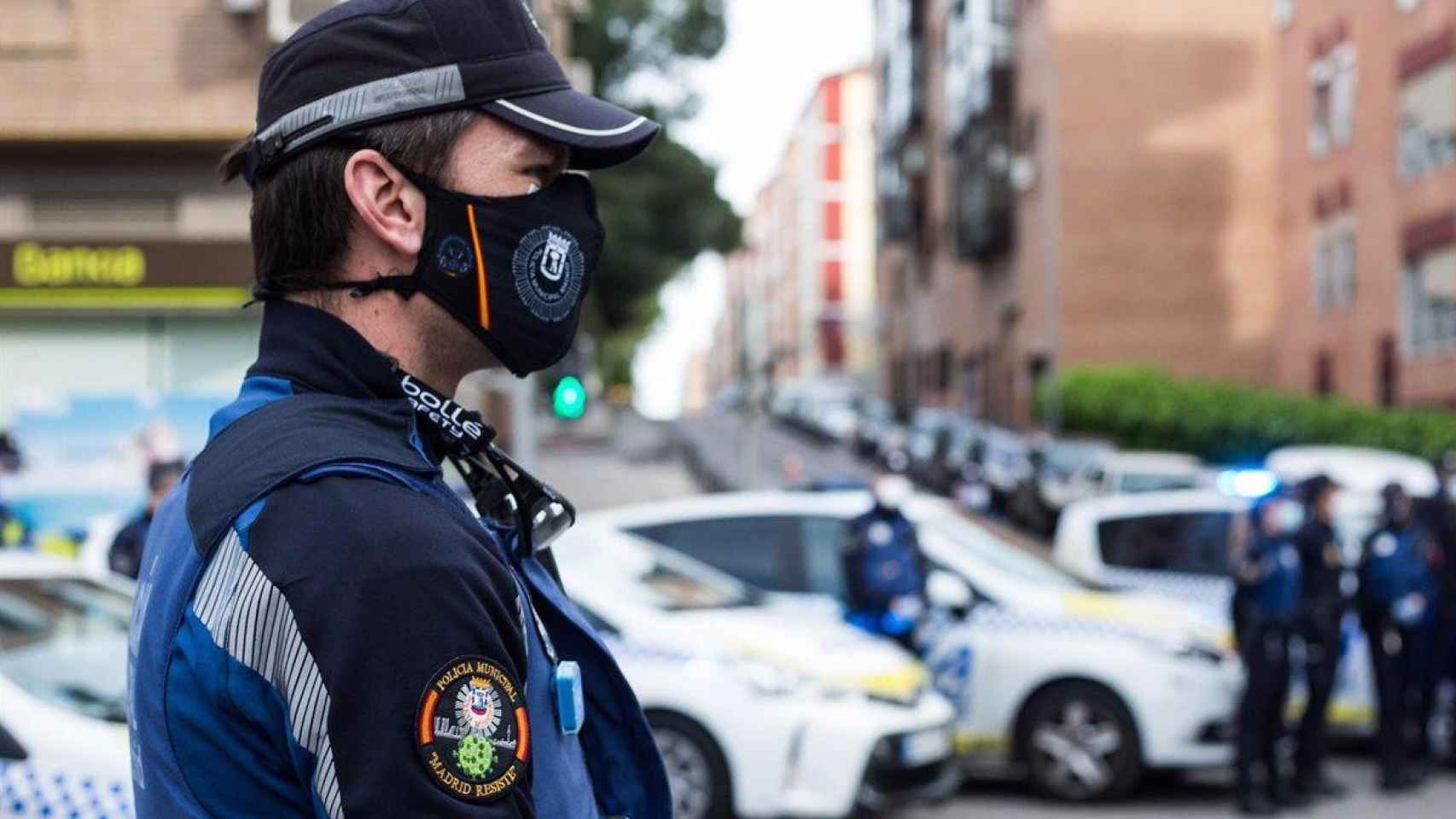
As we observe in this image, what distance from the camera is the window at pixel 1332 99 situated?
3728 centimetres

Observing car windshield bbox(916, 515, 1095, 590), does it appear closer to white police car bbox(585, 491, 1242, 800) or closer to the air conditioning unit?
white police car bbox(585, 491, 1242, 800)

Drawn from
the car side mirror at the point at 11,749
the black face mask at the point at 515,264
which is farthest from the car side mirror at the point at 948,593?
the black face mask at the point at 515,264

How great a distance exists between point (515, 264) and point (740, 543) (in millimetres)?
10028

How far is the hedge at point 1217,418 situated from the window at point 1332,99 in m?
4.97

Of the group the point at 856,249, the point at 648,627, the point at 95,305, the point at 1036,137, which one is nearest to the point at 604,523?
the point at 648,627

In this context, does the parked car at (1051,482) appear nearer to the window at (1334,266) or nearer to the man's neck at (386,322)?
the window at (1334,266)

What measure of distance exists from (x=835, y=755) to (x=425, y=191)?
7.60 m

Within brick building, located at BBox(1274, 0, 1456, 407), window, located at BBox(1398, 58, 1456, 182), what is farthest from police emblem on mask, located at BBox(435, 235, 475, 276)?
window, located at BBox(1398, 58, 1456, 182)

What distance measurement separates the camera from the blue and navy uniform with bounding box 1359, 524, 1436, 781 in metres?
11.6

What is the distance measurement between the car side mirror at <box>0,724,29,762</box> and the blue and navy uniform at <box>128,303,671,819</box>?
3736mm

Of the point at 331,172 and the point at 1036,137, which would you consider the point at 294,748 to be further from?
the point at 1036,137

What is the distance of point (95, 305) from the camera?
1556 cm

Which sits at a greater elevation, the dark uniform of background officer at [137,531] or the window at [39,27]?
the window at [39,27]

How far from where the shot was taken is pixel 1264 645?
35.2 ft
